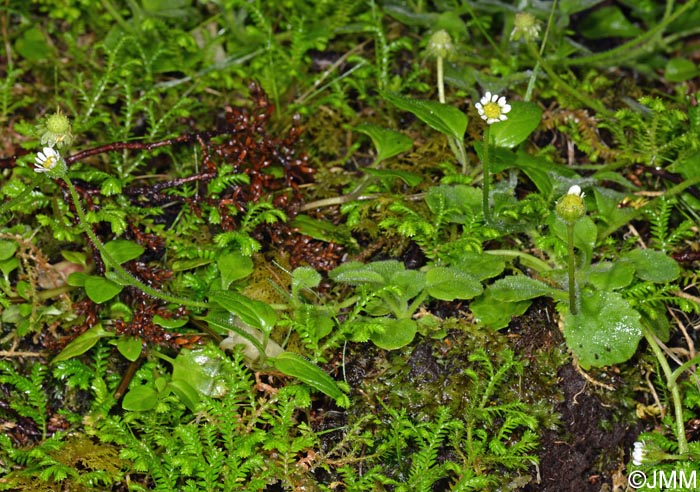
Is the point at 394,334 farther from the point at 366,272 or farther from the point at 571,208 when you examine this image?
the point at 571,208

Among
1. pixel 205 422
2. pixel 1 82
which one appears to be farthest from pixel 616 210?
pixel 1 82

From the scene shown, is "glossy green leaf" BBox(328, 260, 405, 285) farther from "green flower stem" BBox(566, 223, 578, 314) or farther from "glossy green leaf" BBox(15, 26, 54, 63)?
"glossy green leaf" BBox(15, 26, 54, 63)

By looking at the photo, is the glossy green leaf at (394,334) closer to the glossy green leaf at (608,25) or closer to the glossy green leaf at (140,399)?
the glossy green leaf at (140,399)

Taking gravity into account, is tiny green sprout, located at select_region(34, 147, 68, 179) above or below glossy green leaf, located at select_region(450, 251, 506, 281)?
above

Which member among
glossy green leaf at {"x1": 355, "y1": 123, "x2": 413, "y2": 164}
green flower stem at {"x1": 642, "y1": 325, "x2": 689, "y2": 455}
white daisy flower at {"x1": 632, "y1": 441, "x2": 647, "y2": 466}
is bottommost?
white daisy flower at {"x1": 632, "y1": 441, "x2": 647, "y2": 466}

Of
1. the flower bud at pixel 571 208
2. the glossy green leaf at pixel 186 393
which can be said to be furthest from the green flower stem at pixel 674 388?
the glossy green leaf at pixel 186 393

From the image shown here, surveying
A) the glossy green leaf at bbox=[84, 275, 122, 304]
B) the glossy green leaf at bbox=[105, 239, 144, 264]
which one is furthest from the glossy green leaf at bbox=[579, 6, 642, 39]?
the glossy green leaf at bbox=[84, 275, 122, 304]
